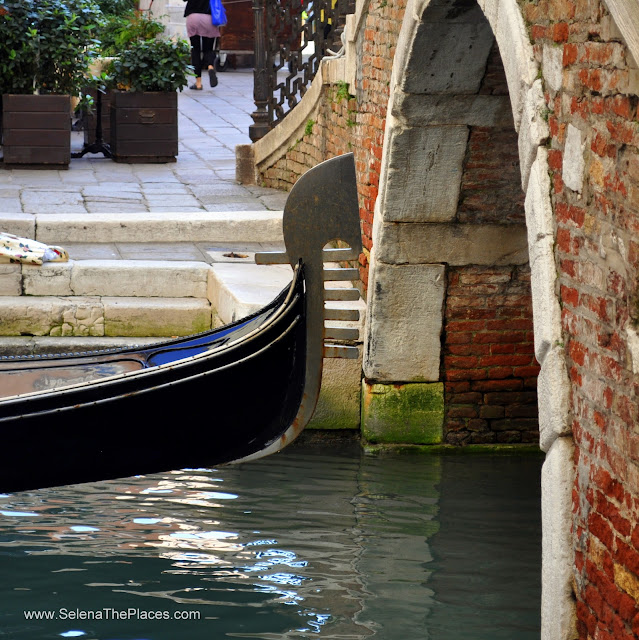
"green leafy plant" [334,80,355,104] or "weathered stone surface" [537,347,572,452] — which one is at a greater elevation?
"green leafy plant" [334,80,355,104]

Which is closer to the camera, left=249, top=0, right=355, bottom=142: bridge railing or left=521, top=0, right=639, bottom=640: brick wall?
left=521, top=0, right=639, bottom=640: brick wall

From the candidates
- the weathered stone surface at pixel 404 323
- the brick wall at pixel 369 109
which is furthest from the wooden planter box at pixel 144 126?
the weathered stone surface at pixel 404 323

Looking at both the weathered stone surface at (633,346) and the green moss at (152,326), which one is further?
the green moss at (152,326)

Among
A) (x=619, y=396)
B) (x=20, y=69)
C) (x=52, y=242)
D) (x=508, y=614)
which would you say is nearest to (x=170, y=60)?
(x=20, y=69)

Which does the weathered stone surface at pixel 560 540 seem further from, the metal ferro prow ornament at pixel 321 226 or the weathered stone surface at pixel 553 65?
the metal ferro prow ornament at pixel 321 226

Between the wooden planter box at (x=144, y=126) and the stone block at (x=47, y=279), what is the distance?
8.38 ft

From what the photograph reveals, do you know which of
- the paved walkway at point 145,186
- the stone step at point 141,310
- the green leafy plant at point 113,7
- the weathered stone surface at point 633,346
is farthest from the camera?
the green leafy plant at point 113,7

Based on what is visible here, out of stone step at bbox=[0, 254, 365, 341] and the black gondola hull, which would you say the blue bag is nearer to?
stone step at bbox=[0, 254, 365, 341]

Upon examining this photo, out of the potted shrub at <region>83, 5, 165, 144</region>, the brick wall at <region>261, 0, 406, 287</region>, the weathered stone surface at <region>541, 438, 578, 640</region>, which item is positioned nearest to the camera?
the weathered stone surface at <region>541, 438, 578, 640</region>

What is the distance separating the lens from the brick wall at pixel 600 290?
223 cm

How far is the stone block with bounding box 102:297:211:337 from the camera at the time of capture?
5.17 meters

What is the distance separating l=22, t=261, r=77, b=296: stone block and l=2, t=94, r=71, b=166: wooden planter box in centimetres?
223

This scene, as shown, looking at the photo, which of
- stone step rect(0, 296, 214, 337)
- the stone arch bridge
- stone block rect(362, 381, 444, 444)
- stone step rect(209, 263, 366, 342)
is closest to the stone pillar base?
the stone arch bridge
